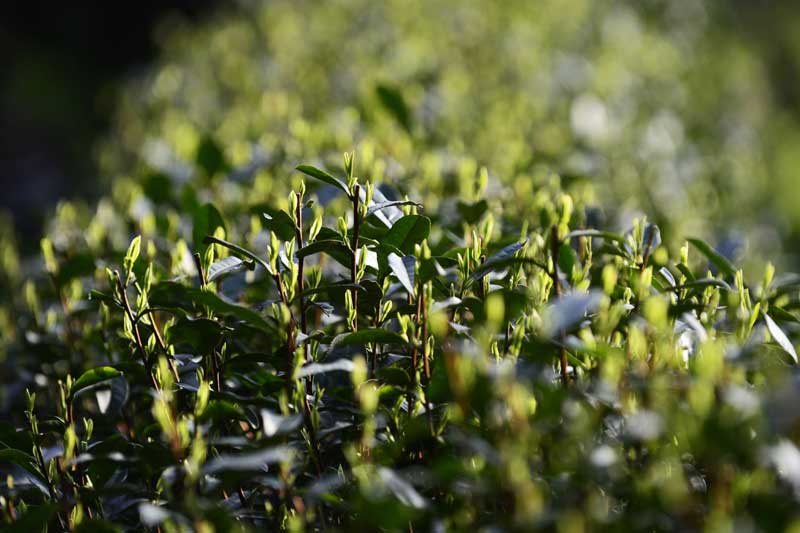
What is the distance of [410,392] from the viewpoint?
1446 mm

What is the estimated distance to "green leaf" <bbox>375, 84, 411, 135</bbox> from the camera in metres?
2.76

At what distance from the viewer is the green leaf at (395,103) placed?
2760 mm

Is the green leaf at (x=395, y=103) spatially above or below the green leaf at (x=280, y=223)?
below

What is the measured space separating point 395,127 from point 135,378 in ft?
5.60

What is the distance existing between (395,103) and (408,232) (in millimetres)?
1235

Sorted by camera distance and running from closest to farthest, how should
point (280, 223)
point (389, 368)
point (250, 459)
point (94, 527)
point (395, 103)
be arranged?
point (250, 459), point (94, 527), point (389, 368), point (280, 223), point (395, 103)

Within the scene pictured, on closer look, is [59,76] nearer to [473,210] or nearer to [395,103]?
[395,103]

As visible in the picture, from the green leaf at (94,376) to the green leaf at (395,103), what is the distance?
1.50 meters

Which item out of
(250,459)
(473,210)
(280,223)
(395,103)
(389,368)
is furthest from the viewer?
(395,103)

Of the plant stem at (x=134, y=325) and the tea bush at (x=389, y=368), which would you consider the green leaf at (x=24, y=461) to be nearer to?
the tea bush at (x=389, y=368)

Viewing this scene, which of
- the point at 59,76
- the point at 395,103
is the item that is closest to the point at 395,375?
the point at 395,103

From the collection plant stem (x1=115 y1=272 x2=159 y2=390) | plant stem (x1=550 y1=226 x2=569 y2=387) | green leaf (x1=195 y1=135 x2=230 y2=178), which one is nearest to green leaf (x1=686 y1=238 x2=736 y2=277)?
plant stem (x1=550 y1=226 x2=569 y2=387)

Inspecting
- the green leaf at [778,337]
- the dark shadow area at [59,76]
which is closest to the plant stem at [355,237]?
the green leaf at [778,337]

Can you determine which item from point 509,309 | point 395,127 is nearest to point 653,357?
point 509,309
